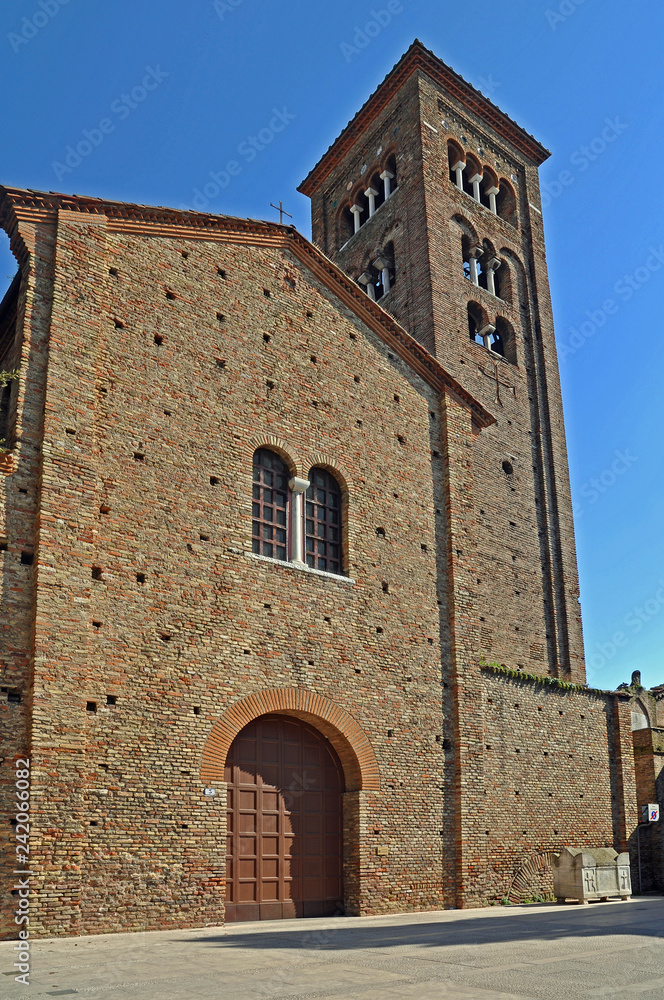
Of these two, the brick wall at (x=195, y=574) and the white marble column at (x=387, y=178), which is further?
the white marble column at (x=387, y=178)

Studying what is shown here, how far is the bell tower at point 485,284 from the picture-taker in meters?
22.7

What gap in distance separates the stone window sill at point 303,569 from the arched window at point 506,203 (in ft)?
59.0

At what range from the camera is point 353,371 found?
52.0ft

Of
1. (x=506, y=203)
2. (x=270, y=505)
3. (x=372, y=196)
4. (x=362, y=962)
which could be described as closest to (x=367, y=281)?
(x=372, y=196)

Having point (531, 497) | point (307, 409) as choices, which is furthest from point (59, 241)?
point (531, 497)

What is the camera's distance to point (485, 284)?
26.3m

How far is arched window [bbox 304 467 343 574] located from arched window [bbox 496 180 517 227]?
1675cm

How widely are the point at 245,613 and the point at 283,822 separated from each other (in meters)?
3.12

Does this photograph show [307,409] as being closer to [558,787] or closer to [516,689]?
[516,689]

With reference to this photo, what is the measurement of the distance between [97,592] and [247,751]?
332cm

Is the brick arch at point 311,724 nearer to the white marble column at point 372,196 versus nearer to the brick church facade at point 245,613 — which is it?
the brick church facade at point 245,613

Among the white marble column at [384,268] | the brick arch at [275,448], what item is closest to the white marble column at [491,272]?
the white marble column at [384,268]

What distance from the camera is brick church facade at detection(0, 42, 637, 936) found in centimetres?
1075

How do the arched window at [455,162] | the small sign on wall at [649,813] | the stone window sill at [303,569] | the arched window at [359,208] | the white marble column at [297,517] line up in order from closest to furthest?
the stone window sill at [303,569] → the white marble column at [297,517] → the small sign on wall at [649,813] → the arched window at [455,162] → the arched window at [359,208]
